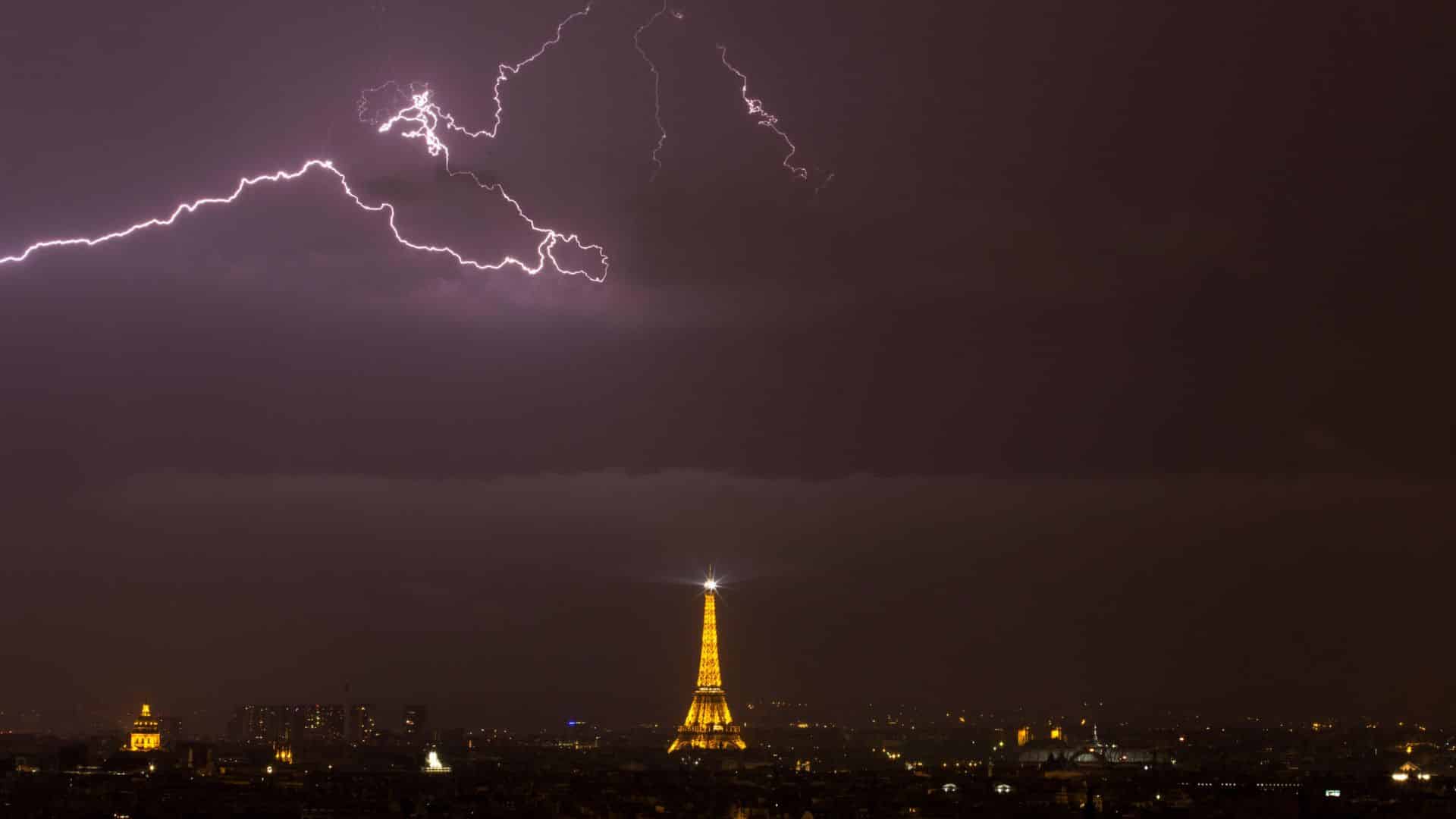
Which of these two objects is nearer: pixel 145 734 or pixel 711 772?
pixel 711 772

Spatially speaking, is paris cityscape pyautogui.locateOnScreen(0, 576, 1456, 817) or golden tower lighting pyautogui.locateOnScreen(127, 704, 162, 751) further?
golden tower lighting pyautogui.locateOnScreen(127, 704, 162, 751)

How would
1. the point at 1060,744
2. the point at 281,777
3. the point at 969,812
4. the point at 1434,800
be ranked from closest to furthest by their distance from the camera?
the point at 969,812 < the point at 1434,800 < the point at 281,777 < the point at 1060,744

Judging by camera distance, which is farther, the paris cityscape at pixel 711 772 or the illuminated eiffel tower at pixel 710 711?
the illuminated eiffel tower at pixel 710 711

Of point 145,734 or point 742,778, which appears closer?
point 742,778

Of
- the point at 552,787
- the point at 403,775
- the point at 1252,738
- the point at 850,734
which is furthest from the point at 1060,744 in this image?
the point at 552,787

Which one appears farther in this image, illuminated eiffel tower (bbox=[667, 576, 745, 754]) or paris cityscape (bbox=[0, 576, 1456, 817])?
illuminated eiffel tower (bbox=[667, 576, 745, 754])

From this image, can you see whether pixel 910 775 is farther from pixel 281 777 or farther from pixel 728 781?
pixel 281 777

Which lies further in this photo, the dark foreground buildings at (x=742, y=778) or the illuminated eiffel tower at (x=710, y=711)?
the illuminated eiffel tower at (x=710, y=711)

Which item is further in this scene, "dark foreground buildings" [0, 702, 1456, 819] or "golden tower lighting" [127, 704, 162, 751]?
"golden tower lighting" [127, 704, 162, 751]

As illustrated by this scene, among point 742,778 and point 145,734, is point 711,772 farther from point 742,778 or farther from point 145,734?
point 145,734

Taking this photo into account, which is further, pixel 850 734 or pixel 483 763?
pixel 850 734

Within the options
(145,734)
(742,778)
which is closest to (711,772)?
A: (742,778)
